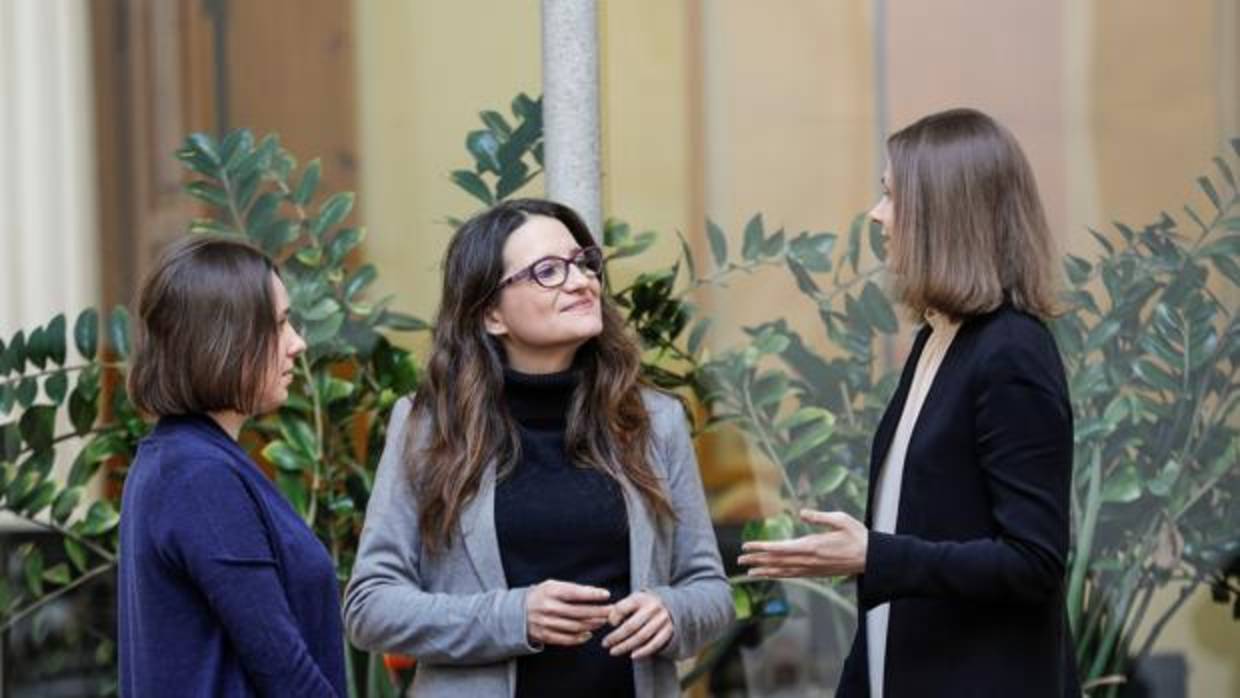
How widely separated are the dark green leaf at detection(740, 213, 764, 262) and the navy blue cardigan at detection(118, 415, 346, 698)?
7.87 ft

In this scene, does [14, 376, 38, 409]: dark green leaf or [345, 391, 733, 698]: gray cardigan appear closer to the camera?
[345, 391, 733, 698]: gray cardigan

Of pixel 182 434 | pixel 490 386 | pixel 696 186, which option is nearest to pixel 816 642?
pixel 696 186

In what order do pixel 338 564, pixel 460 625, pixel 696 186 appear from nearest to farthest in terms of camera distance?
1. pixel 460 625
2. pixel 338 564
3. pixel 696 186

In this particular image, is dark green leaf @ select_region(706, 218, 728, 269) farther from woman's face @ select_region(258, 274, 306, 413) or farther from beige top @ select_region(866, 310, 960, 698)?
woman's face @ select_region(258, 274, 306, 413)

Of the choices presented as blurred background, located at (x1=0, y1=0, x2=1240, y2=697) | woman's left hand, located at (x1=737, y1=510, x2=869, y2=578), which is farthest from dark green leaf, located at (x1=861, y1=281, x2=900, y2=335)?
woman's left hand, located at (x1=737, y1=510, x2=869, y2=578)

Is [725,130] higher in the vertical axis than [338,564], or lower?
higher

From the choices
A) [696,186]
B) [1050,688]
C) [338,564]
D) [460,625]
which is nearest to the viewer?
[1050,688]

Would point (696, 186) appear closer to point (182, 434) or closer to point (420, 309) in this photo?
point (420, 309)

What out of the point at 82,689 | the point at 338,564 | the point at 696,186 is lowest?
the point at 82,689

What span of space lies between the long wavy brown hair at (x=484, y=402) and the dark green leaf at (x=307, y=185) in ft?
4.81

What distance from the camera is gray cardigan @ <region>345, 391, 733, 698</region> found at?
11.1 feet

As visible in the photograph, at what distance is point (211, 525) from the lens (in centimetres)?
291

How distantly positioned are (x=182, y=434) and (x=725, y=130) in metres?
2.59

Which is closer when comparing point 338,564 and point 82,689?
point 338,564
